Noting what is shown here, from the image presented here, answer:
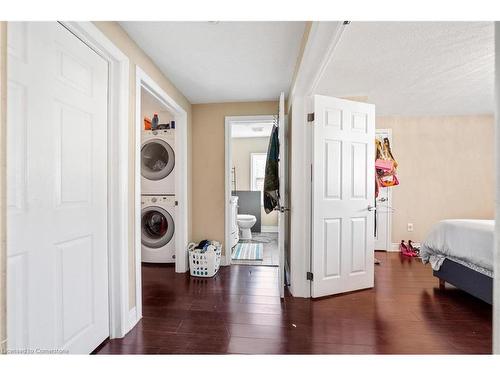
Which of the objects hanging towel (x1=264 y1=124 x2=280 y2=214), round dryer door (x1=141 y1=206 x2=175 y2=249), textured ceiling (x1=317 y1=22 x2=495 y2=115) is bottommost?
round dryer door (x1=141 y1=206 x2=175 y2=249)

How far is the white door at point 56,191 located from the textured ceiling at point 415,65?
1.89 metres

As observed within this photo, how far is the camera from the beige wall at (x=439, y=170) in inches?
142

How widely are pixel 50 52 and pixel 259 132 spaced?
14.4 ft

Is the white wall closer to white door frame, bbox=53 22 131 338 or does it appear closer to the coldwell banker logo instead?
the coldwell banker logo

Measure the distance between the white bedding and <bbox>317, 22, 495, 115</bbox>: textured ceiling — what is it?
4.95 feet

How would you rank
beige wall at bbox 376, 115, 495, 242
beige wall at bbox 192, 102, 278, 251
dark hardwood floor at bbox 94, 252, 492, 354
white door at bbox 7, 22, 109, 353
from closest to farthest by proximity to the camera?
white door at bbox 7, 22, 109, 353 → dark hardwood floor at bbox 94, 252, 492, 354 → beige wall at bbox 192, 102, 278, 251 → beige wall at bbox 376, 115, 495, 242

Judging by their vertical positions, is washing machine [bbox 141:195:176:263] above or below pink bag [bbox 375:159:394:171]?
below

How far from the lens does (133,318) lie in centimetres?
174

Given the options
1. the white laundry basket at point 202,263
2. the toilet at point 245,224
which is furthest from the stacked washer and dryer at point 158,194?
the toilet at point 245,224

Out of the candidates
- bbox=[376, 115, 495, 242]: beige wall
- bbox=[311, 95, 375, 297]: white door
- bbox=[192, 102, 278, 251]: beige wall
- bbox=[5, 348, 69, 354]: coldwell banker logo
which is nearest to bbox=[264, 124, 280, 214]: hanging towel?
bbox=[311, 95, 375, 297]: white door

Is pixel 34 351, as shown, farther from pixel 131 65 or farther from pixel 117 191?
pixel 131 65

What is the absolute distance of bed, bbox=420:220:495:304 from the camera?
1888 millimetres
